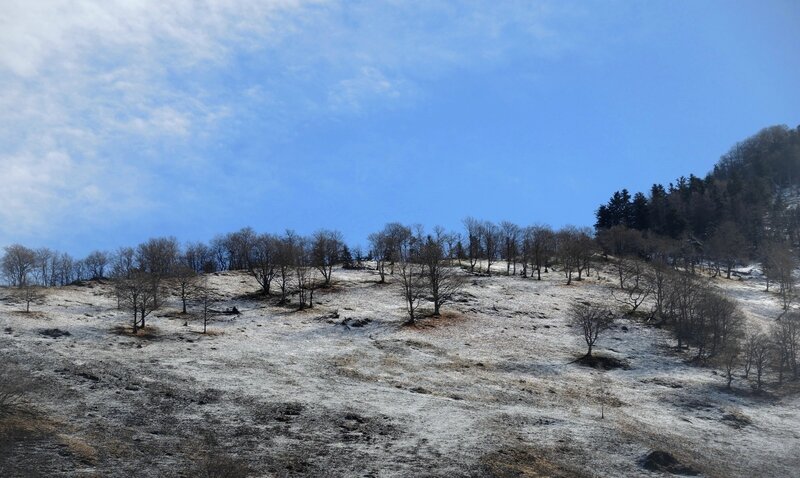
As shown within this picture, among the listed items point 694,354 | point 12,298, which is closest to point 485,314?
point 694,354

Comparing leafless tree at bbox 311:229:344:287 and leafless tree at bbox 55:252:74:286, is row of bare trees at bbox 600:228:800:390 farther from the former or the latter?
leafless tree at bbox 55:252:74:286

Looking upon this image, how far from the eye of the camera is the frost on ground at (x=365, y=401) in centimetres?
3391

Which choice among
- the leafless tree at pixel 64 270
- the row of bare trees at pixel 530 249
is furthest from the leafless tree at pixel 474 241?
the leafless tree at pixel 64 270

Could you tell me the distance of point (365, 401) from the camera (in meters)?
44.5

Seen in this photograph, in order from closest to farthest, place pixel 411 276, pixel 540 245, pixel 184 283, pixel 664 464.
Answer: pixel 664 464, pixel 184 283, pixel 411 276, pixel 540 245

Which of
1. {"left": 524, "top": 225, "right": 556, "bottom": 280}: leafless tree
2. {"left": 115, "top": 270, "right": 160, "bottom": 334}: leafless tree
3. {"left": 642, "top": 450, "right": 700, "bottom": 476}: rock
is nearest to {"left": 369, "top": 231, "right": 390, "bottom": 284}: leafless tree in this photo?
{"left": 524, "top": 225, "right": 556, "bottom": 280}: leafless tree

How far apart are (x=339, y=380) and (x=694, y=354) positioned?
38.0 metres

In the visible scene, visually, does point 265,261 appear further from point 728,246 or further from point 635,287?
point 728,246

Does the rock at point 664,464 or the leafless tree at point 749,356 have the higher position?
the leafless tree at point 749,356

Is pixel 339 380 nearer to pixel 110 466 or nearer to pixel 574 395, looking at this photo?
pixel 574 395

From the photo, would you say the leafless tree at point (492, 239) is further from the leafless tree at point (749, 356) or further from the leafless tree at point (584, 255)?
the leafless tree at point (749, 356)

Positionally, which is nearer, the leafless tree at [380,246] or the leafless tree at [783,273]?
the leafless tree at [783,273]

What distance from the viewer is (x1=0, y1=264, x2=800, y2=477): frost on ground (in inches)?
1335

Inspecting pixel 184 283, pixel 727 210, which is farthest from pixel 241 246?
pixel 727 210
